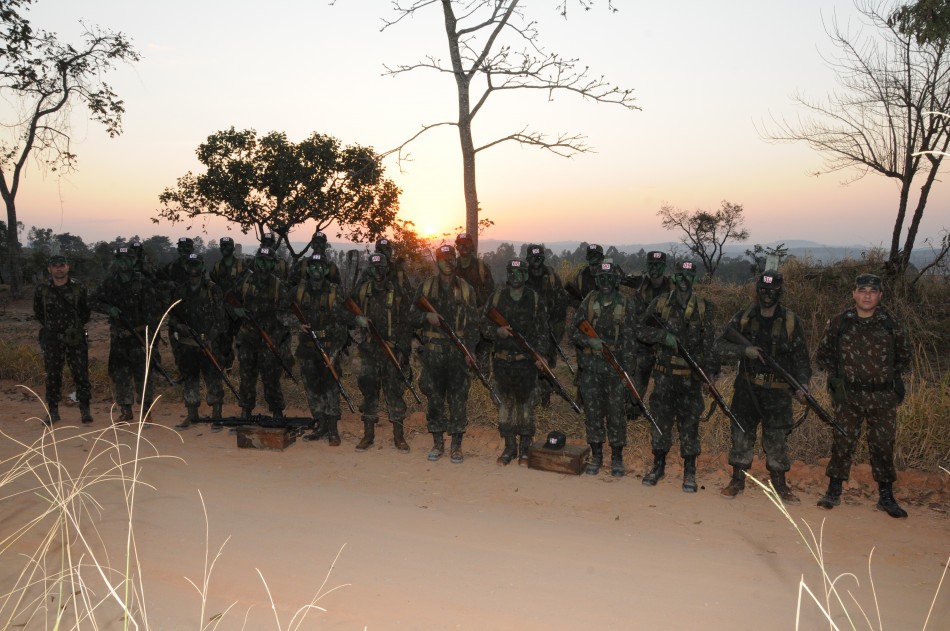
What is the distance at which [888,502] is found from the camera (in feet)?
18.1

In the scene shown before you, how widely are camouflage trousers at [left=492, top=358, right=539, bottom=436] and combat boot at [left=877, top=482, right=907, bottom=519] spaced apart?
3183 millimetres

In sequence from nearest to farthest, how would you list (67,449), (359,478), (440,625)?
(440,625)
(359,478)
(67,449)

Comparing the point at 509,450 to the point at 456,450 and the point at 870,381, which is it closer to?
the point at 456,450

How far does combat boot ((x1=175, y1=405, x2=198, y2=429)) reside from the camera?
8172 mm

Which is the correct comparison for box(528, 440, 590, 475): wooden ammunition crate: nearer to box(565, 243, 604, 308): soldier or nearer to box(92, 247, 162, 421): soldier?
box(565, 243, 604, 308): soldier

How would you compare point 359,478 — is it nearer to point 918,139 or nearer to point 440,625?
point 440,625

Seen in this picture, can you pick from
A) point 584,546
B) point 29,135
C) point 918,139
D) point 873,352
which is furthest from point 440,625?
point 29,135

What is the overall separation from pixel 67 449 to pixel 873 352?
806cm

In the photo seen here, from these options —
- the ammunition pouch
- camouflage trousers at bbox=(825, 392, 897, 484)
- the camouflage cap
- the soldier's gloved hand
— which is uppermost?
the camouflage cap

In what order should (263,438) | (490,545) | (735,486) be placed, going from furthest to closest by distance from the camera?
(263,438)
(735,486)
(490,545)

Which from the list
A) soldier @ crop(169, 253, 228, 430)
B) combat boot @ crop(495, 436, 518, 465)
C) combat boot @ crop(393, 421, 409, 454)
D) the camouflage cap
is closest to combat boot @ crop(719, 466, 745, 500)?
the camouflage cap

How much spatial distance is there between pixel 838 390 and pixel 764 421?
26.3 inches

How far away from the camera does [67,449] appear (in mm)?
7055

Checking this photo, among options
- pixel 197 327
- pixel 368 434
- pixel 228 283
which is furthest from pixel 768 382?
pixel 228 283
